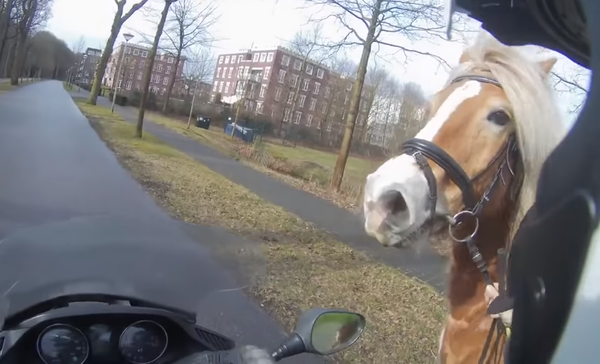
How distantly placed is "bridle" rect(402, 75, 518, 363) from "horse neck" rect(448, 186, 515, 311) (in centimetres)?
5

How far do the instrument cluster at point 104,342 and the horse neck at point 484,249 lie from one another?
114 cm

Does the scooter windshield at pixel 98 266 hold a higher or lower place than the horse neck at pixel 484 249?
lower

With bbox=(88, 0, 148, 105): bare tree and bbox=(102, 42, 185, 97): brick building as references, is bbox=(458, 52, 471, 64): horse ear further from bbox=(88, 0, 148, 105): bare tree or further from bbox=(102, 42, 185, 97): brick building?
bbox=(88, 0, 148, 105): bare tree

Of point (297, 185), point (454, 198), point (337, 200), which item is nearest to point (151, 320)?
point (454, 198)

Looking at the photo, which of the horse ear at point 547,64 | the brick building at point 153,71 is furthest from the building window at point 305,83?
the brick building at point 153,71

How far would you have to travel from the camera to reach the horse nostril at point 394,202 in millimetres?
1863

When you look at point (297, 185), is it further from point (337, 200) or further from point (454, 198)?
point (454, 198)

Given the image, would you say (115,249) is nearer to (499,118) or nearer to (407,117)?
(499,118)

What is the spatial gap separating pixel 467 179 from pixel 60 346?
1.42 m

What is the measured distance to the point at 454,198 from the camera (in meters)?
2.02

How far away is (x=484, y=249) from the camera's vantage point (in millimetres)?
2201

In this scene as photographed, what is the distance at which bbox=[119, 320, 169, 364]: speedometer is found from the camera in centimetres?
165

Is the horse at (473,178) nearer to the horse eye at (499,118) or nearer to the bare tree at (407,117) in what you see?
the horse eye at (499,118)

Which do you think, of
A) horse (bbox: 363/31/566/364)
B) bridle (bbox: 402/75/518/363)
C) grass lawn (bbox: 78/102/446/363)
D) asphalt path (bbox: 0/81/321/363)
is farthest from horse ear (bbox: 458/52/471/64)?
grass lawn (bbox: 78/102/446/363)
